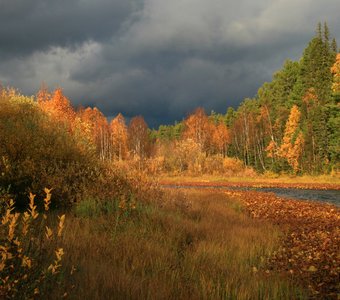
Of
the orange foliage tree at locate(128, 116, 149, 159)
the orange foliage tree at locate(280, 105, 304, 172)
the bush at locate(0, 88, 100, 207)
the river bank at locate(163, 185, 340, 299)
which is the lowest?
the river bank at locate(163, 185, 340, 299)

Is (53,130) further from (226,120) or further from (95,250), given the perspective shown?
(226,120)

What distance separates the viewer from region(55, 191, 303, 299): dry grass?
398 cm

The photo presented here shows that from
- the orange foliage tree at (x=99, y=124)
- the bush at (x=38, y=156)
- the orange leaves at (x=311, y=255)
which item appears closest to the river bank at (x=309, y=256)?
the orange leaves at (x=311, y=255)

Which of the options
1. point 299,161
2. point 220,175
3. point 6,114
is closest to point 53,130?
point 6,114

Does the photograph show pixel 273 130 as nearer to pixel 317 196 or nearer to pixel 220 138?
pixel 220 138

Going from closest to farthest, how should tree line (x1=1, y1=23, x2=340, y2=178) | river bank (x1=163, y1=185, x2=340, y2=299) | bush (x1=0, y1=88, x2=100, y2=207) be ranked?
river bank (x1=163, y1=185, x2=340, y2=299) → bush (x1=0, y1=88, x2=100, y2=207) → tree line (x1=1, y1=23, x2=340, y2=178)

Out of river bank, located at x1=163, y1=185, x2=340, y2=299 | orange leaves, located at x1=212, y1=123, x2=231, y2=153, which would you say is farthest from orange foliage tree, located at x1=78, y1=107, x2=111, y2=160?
river bank, located at x1=163, y1=185, x2=340, y2=299

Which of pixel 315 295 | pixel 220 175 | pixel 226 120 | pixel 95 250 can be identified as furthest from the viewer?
pixel 226 120

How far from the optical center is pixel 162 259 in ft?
17.4

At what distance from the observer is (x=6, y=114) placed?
462 inches

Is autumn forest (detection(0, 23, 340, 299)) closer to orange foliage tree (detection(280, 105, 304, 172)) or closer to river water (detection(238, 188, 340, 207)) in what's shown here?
river water (detection(238, 188, 340, 207))

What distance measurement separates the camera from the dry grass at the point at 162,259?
3.98 metres

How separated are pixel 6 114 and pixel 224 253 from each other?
8915 mm

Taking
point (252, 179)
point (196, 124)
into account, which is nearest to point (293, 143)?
point (252, 179)
